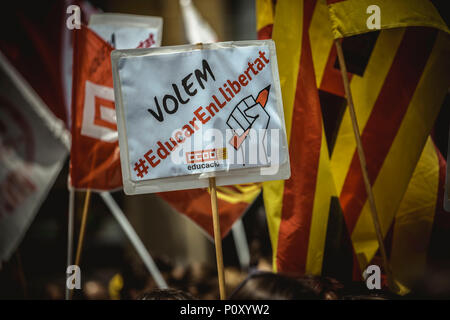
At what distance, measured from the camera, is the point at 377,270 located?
257 cm

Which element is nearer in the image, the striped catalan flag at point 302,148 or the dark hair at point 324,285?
the dark hair at point 324,285

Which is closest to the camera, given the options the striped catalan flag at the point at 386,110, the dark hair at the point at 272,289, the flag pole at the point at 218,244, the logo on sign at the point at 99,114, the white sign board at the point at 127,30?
the flag pole at the point at 218,244

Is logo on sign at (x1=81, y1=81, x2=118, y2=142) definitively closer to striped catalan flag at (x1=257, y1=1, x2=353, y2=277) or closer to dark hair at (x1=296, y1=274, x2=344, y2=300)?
striped catalan flag at (x1=257, y1=1, x2=353, y2=277)

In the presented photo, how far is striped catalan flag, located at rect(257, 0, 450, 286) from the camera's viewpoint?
2.61m

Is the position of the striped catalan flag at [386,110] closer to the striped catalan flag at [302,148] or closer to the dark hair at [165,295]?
the striped catalan flag at [302,148]

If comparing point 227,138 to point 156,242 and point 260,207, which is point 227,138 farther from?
point 156,242

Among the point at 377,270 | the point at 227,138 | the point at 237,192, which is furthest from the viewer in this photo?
the point at 237,192

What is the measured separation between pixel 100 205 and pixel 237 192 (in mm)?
2508

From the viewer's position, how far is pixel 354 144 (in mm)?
2734

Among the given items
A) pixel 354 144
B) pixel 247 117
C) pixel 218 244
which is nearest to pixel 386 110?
pixel 354 144

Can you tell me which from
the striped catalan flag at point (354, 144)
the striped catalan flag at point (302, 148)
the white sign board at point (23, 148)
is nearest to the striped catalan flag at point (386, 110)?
the striped catalan flag at point (354, 144)

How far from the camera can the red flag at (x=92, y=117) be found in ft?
8.80
